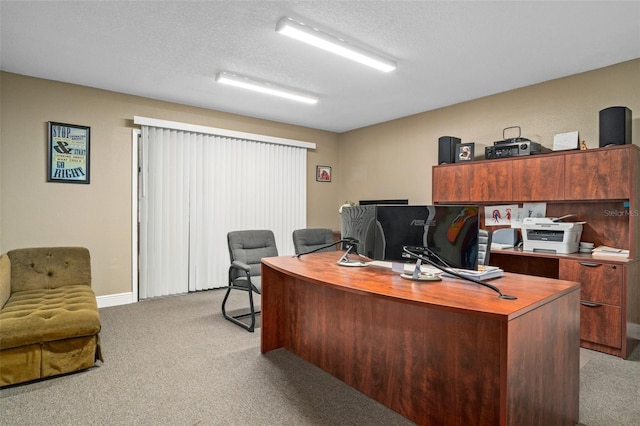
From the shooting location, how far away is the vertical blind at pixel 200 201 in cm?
466

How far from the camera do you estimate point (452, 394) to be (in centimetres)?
180

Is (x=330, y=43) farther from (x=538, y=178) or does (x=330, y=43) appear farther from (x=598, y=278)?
(x=598, y=278)

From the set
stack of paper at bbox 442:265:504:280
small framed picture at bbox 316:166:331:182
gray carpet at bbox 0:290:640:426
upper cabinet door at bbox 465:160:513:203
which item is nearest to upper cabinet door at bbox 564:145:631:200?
upper cabinet door at bbox 465:160:513:203

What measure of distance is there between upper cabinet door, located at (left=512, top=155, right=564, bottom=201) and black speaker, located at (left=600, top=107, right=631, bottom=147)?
0.40 metres

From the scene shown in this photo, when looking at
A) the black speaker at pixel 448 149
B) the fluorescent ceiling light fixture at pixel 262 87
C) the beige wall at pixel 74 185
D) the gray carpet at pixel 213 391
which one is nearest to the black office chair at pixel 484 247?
the gray carpet at pixel 213 391

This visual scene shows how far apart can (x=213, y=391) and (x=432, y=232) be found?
5.97 ft

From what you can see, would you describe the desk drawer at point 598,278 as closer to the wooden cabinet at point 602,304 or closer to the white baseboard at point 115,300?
the wooden cabinet at point 602,304

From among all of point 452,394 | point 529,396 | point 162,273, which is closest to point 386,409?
point 452,394

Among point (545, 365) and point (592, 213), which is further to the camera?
point (592, 213)

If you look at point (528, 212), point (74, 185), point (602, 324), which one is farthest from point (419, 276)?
point (74, 185)

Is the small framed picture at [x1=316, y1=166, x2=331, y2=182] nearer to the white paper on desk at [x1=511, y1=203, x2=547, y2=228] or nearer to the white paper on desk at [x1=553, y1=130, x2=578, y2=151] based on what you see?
the white paper on desk at [x1=511, y1=203, x2=547, y2=228]

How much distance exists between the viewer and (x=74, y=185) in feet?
13.6

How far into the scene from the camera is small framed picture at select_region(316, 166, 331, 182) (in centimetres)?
652

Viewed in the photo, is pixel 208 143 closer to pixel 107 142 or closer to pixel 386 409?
pixel 107 142
